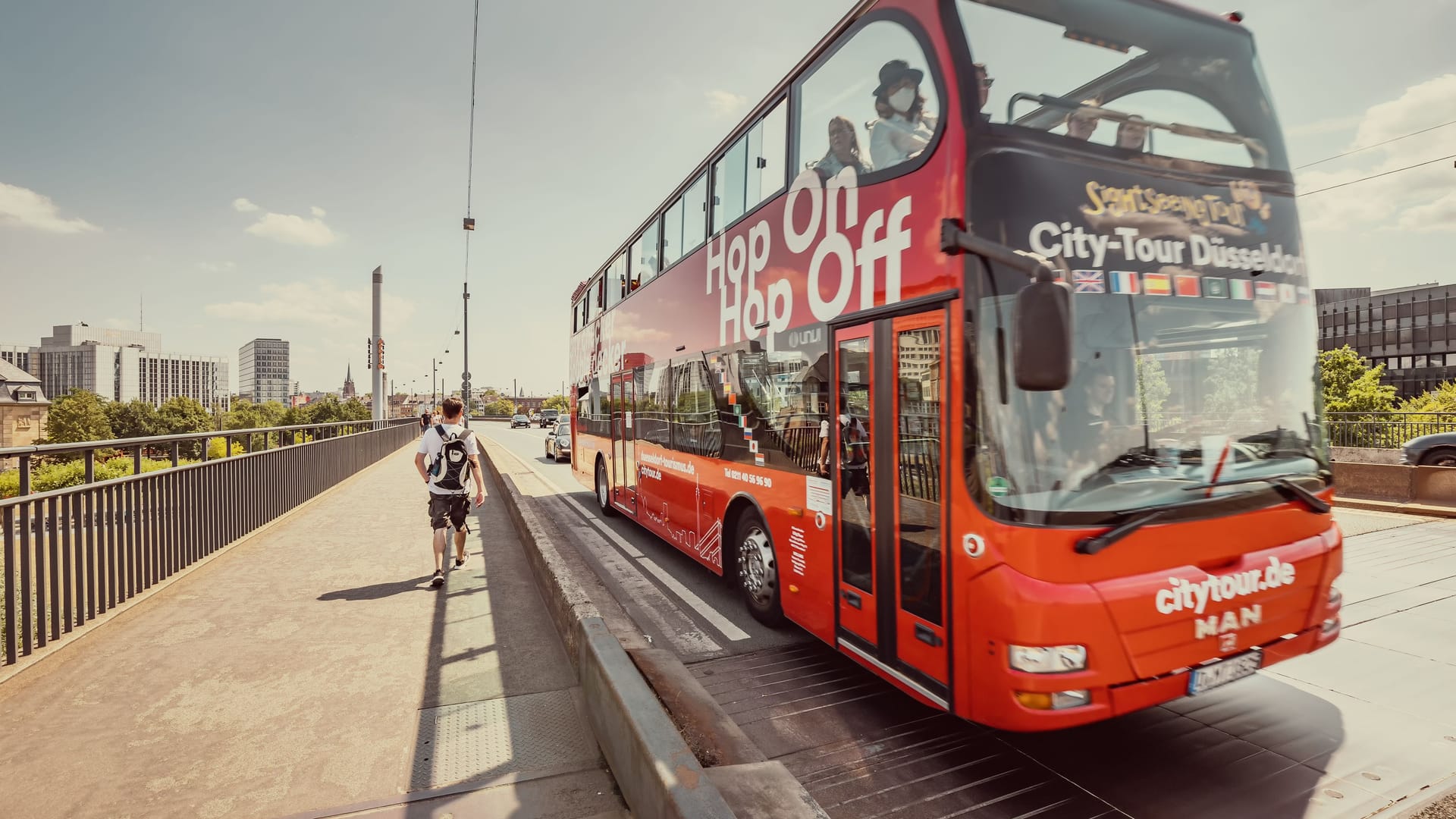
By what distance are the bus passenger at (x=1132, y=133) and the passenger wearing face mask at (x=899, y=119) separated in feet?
3.16

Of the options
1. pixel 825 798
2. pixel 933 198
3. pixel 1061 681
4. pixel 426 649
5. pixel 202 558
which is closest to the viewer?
pixel 1061 681

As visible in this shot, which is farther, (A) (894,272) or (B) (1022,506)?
(A) (894,272)

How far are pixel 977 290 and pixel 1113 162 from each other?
3.40 feet

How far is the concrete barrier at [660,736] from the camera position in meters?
2.76

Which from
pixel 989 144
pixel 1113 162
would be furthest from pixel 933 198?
pixel 1113 162

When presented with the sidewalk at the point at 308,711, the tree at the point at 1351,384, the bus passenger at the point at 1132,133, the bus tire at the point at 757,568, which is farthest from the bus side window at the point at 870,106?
the tree at the point at 1351,384

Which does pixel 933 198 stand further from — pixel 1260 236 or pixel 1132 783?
pixel 1132 783

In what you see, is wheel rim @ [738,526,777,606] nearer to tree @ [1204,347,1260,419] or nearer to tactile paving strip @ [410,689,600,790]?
tactile paving strip @ [410,689,600,790]

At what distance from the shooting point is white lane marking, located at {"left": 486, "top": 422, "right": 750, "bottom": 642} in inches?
237

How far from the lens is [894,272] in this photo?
13.6 ft

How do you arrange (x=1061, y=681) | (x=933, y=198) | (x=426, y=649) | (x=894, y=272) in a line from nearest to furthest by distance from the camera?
(x=1061, y=681) → (x=933, y=198) → (x=894, y=272) → (x=426, y=649)

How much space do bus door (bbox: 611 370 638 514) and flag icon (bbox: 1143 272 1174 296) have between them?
698 cm

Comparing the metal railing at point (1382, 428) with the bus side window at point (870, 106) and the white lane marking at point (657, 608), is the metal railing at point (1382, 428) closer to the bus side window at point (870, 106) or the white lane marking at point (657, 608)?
the white lane marking at point (657, 608)

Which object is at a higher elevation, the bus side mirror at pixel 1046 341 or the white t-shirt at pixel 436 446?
the bus side mirror at pixel 1046 341
